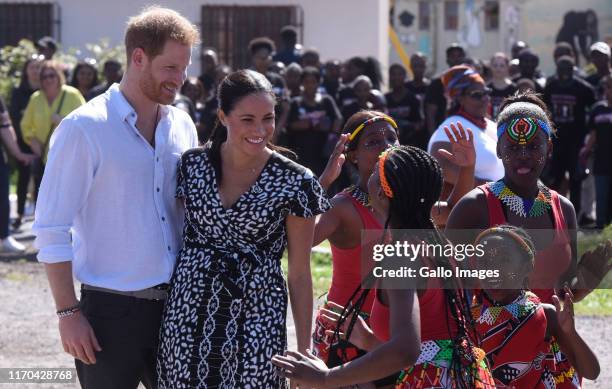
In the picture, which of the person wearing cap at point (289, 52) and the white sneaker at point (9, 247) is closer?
the white sneaker at point (9, 247)

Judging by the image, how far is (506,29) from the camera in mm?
33188

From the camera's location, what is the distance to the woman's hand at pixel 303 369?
3658 mm

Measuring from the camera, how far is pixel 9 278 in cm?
1060

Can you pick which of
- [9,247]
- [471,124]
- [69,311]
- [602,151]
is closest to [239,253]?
[69,311]

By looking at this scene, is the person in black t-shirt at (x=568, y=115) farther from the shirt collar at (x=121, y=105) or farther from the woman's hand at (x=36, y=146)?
the shirt collar at (x=121, y=105)

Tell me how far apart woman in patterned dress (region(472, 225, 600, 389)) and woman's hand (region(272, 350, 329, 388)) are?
0.80m

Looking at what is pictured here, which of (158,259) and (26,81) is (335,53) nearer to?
(26,81)

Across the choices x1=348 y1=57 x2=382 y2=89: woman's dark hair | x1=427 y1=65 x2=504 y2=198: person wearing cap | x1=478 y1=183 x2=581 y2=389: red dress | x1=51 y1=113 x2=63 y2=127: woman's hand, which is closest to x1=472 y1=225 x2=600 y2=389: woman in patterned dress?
x1=478 y1=183 x2=581 y2=389: red dress

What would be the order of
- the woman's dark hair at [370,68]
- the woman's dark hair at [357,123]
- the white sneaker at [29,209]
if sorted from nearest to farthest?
the woman's dark hair at [357,123] < the white sneaker at [29,209] < the woman's dark hair at [370,68]

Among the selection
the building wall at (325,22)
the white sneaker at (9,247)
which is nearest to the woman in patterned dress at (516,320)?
the white sneaker at (9,247)

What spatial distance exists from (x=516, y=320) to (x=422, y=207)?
2.54 ft

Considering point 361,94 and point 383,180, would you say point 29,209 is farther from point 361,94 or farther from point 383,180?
point 383,180

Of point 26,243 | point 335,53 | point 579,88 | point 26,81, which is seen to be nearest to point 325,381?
point 26,243

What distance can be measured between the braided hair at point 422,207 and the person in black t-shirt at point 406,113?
10.3 m
